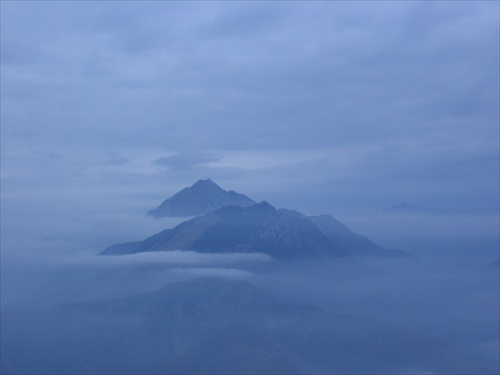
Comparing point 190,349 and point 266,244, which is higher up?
point 266,244

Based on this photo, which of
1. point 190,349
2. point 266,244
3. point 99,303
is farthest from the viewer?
point 266,244

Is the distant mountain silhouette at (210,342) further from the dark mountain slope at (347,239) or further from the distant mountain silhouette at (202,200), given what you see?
the dark mountain slope at (347,239)

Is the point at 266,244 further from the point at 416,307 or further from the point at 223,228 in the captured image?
the point at 416,307

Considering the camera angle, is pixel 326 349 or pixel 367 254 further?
pixel 367 254

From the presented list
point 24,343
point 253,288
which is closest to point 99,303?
point 24,343


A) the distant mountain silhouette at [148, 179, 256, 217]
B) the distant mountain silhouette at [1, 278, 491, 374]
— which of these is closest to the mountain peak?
the distant mountain silhouette at [148, 179, 256, 217]

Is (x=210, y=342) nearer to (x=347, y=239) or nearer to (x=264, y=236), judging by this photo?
(x=264, y=236)

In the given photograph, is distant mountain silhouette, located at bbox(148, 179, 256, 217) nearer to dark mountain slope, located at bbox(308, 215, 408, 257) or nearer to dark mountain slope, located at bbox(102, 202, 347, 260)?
dark mountain slope, located at bbox(102, 202, 347, 260)
